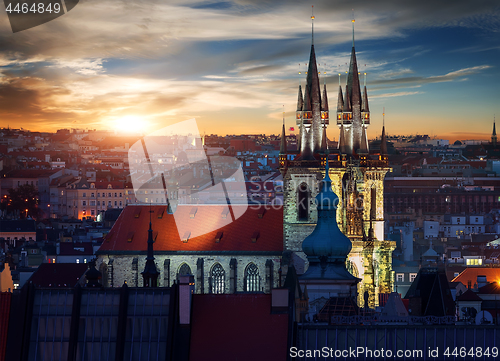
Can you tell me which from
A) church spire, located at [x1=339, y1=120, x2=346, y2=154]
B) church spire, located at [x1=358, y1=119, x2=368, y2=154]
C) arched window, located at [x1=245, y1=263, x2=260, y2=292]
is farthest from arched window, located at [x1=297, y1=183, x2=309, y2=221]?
church spire, located at [x1=358, y1=119, x2=368, y2=154]

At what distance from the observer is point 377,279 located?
83.4 meters

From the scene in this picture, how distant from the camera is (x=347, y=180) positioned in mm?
85000

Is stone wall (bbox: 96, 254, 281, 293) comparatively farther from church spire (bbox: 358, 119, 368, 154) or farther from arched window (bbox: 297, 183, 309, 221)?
church spire (bbox: 358, 119, 368, 154)

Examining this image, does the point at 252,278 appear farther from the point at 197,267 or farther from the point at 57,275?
the point at 57,275

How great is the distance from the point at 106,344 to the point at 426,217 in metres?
153

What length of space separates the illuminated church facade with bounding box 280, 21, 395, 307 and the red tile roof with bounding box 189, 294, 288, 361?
36054mm

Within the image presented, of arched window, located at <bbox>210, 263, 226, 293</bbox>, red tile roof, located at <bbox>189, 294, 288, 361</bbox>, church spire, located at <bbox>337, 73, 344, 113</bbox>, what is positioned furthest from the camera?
church spire, located at <bbox>337, 73, 344, 113</bbox>

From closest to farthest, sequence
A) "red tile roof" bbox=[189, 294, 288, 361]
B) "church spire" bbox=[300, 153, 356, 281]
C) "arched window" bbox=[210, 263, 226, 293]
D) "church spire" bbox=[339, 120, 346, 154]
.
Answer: "red tile roof" bbox=[189, 294, 288, 361]
"church spire" bbox=[300, 153, 356, 281]
"arched window" bbox=[210, 263, 226, 293]
"church spire" bbox=[339, 120, 346, 154]

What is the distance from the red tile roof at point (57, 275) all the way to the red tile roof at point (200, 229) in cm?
772

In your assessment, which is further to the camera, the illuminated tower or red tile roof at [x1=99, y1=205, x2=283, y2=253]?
red tile roof at [x1=99, y1=205, x2=283, y2=253]

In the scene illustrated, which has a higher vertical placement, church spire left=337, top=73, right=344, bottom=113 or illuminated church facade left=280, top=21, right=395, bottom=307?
church spire left=337, top=73, right=344, bottom=113

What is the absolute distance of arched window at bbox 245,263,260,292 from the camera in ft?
264

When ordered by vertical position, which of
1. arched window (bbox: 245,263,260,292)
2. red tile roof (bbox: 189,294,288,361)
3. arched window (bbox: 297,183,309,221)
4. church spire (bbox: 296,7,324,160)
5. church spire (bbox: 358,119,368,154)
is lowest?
arched window (bbox: 245,263,260,292)

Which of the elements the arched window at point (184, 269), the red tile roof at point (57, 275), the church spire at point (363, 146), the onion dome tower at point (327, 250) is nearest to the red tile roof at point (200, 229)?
the arched window at point (184, 269)
